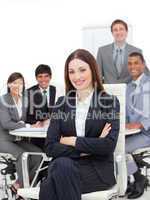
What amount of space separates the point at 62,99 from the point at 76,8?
4.36 meters

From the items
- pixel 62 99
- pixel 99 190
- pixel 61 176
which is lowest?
pixel 99 190

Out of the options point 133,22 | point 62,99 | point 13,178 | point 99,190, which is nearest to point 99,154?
point 99,190

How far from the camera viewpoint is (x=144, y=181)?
153 inches

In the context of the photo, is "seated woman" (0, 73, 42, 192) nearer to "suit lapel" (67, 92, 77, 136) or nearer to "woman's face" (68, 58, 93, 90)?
"suit lapel" (67, 92, 77, 136)

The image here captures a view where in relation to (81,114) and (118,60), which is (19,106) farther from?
(81,114)

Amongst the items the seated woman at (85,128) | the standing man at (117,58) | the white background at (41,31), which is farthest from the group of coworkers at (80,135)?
the white background at (41,31)

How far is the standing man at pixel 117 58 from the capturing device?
14.3ft

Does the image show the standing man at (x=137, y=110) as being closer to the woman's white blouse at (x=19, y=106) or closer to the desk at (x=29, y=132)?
the desk at (x=29, y=132)

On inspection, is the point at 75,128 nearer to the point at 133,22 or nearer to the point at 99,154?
the point at 99,154

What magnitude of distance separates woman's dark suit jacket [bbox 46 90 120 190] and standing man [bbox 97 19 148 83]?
192 cm

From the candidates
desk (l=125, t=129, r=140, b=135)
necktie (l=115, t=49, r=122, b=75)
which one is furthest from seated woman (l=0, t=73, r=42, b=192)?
necktie (l=115, t=49, r=122, b=75)

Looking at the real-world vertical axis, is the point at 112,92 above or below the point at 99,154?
above

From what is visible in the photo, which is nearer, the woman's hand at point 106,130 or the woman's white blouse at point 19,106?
the woman's hand at point 106,130

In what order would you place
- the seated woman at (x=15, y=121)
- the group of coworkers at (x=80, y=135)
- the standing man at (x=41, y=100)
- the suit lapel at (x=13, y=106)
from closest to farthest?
1. the group of coworkers at (x=80, y=135)
2. the seated woman at (x=15, y=121)
3. the suit lapel at (x=13, y=106)
4. the standing man at (x=41, y=100)
